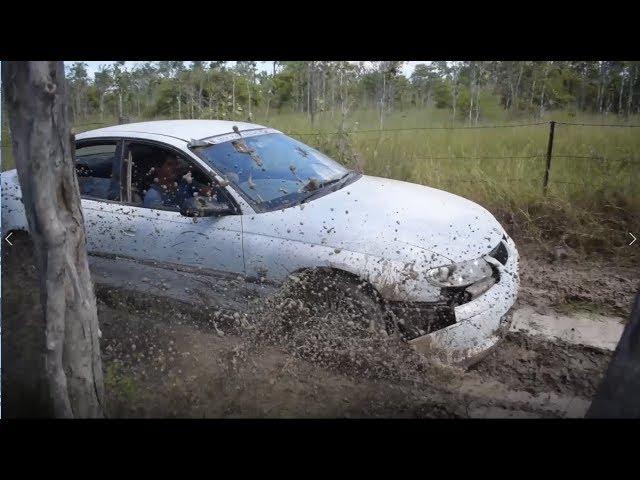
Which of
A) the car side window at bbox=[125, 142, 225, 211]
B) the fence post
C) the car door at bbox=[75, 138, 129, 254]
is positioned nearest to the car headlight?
the fence post

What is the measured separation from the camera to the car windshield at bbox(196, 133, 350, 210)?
3.06 metres

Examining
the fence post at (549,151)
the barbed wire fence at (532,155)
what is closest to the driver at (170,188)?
the barbed wire fence at (532,155)

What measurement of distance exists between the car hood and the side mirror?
0.20m

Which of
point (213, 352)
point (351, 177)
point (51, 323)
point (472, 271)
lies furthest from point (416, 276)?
point (51, 323)

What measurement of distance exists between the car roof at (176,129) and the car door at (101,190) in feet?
0.19

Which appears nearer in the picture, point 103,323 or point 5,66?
point 5,66

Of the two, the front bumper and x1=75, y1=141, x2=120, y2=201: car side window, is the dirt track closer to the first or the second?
the front bumper

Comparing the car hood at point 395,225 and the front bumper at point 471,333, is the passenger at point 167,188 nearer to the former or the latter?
the car hood at point 395,225

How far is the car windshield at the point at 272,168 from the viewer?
306 centimetres

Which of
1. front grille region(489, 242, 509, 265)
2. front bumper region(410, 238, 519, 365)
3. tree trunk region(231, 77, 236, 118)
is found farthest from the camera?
tree trunk region(231, 77, 236, 118)

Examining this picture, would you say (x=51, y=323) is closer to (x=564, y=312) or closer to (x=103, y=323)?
(x=103, y=323)

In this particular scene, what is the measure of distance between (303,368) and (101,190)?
1.68m
